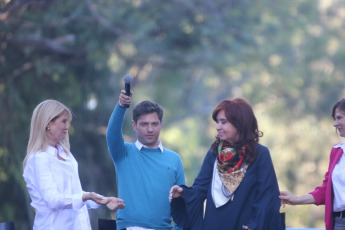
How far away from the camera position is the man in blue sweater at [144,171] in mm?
4863

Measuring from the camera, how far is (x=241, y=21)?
15.7 m

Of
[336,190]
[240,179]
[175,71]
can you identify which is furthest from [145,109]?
[175,71]

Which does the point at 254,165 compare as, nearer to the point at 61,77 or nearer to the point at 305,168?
the point at 61,77

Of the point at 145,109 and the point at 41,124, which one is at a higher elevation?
the point at 145,109

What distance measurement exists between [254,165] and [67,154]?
1.22 metres

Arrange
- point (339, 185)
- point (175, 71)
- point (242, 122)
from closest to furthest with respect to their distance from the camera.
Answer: point (242, 122) < point (339, 185) < point (175, 71)

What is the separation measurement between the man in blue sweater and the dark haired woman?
397 mm

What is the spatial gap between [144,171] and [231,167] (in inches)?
29.5

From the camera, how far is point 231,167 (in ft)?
14.8

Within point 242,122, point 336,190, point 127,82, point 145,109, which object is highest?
point 127,82

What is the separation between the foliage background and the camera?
9.85 metres

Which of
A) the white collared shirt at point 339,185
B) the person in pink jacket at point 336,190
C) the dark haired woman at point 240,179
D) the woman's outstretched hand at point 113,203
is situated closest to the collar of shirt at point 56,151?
the woman's outstretched hand at point 113,203

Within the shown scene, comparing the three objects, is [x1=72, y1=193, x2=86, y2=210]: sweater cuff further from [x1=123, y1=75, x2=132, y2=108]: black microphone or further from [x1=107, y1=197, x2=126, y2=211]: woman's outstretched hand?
[x1=123, y1=75, x2=132, y2=108]: black microphone

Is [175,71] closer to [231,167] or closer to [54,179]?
[231,167]
